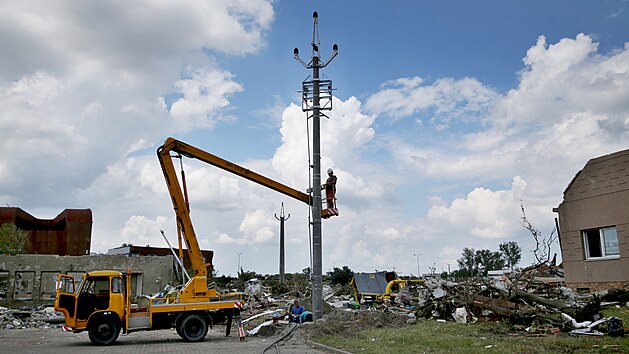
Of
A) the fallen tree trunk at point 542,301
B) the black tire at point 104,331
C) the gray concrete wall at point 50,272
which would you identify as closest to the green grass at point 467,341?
the fallen tree trunk at point 542,301

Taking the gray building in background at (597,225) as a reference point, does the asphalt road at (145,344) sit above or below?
below

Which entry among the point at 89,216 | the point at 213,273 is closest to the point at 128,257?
the point at 89,216

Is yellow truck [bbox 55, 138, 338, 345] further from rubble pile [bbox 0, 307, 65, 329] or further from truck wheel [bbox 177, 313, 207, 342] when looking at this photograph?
rubble pile [bbox 0, 307, 65, 329]

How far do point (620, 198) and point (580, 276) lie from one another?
3.57 metres

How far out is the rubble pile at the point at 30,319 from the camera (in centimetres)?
2678

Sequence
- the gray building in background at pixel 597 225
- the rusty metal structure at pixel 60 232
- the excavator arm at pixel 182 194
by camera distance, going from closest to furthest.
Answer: the gray building in background at pixel 597 225, the excavator arm at pixel 182 194, the rusty metal structure at pixel 60 232

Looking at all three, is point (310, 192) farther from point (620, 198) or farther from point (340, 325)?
point (620, 198)

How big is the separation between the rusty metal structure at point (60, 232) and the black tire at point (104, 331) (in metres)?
31.0

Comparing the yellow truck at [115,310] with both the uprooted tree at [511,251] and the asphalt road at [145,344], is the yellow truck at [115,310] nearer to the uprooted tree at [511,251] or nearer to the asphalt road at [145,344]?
the asphalt road at [145,344]

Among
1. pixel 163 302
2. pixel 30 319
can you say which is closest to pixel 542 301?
pixel 163 302

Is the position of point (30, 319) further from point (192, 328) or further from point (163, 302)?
point (192, 328)

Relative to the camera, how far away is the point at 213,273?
179 feet

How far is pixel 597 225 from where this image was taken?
20516 mm

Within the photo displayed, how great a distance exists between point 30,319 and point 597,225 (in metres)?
26.2
